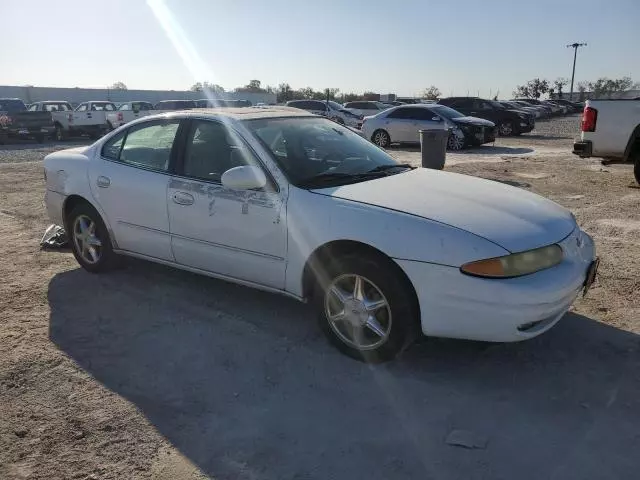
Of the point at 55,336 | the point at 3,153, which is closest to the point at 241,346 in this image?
the point at 55,336

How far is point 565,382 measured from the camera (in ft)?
10.6

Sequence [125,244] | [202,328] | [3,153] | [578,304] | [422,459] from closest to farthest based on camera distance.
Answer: [422,459], [202,328], [578,304], [125,244], [3,153]

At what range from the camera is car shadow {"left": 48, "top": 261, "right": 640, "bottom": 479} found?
8.48 ft

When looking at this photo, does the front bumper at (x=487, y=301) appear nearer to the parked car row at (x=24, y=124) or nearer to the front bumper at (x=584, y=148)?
the front bumper at (x=584, y=148)

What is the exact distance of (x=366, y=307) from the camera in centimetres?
339

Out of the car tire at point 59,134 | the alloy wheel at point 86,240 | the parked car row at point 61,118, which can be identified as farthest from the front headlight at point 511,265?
the car tire at point 59,134

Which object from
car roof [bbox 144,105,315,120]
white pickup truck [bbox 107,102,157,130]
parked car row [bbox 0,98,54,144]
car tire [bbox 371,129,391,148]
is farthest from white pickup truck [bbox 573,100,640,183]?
parked car row [bbox 0,98,54,144]

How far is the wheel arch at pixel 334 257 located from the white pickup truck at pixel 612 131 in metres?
7.73

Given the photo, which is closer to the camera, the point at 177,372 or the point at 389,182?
the point at 177,372

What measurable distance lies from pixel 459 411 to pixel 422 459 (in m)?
0.49

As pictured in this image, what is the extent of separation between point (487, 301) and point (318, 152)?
1.84 metres

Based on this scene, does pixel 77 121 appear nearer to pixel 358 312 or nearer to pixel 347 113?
pixel 347 113

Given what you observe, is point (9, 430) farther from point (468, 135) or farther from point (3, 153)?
point (3, 153)

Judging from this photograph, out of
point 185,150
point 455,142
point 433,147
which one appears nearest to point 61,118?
→ point 455,142
